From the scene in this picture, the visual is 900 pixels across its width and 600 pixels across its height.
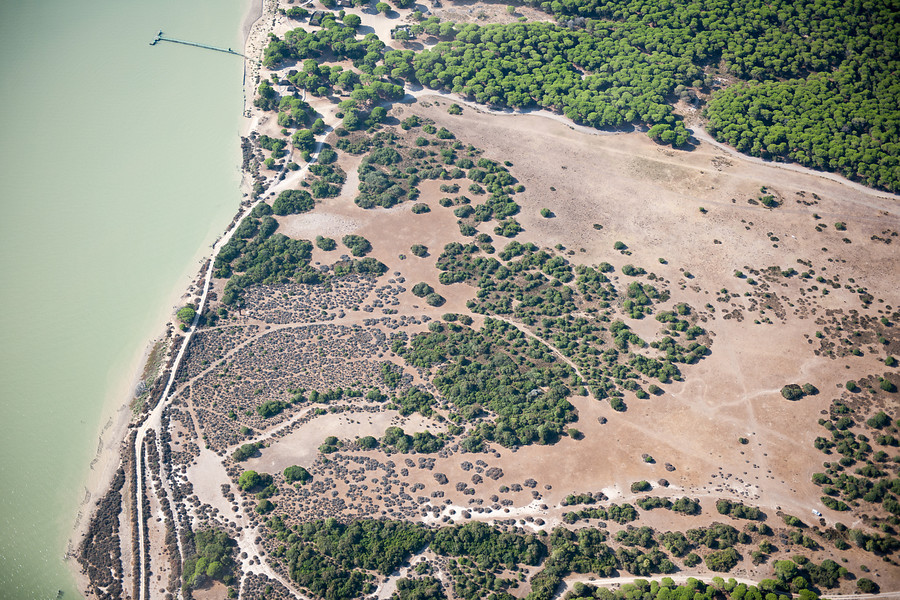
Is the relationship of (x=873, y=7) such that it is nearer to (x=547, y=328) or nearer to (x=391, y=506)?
(x=547, y=328)

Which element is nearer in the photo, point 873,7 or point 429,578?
point 429,578

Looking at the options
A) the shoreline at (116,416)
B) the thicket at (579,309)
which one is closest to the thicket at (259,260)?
the shoreline at (116,416)

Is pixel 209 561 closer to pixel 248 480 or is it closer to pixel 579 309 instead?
pixel 248 480

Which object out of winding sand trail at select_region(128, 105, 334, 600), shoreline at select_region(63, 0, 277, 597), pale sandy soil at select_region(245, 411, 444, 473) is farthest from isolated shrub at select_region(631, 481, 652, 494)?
shoreline at select_region(63, 0, 277, 597)

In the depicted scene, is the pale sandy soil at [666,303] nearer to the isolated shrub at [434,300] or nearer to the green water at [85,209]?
the isolated shrub at [434,300]

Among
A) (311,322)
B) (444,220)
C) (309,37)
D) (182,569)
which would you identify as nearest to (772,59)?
(444,220)
